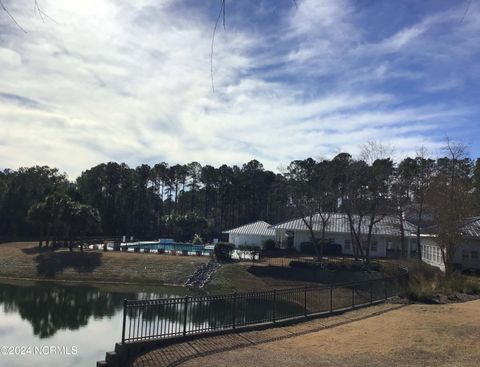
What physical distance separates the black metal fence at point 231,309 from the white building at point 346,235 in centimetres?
1726

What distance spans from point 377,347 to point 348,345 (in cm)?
73

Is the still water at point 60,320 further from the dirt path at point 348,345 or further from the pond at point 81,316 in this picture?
the dirt path at point 348,345

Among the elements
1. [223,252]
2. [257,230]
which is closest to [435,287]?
[223,252]

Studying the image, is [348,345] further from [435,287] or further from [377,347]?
[435,287]

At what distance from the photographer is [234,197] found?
93312mm

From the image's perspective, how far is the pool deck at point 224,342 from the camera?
10424 millimetres

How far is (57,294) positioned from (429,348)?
2817cm

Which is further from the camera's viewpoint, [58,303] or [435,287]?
[58,303]

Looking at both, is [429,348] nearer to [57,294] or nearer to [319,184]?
[57,294]

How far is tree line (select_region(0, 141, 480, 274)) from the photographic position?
41500 mm

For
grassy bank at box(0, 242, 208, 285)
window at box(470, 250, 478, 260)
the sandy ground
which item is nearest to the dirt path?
the sandy ground

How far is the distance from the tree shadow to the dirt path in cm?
3203

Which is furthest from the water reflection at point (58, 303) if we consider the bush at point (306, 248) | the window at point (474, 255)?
the window at point (474, 255)

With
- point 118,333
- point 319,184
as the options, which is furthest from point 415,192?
point 118,333
